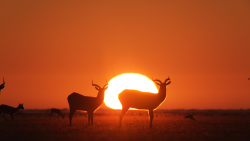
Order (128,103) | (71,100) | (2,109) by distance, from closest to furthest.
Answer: (128,103) → (71,100) → (2,109)

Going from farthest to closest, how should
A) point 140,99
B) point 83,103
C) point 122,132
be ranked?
point 83,103
point 140,99
point 122,132

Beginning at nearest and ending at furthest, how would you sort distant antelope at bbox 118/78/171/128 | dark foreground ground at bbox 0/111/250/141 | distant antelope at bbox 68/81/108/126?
dark foreground ground at bbox 0/111/250/141
distant antelope at bbox 118/78/171/128
distant antelope at bbox 68/81/108/126

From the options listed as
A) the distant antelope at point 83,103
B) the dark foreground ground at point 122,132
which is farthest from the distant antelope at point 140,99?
the distant antelope at point 83,103

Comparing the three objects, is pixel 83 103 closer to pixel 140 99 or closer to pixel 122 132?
pixel 140 99

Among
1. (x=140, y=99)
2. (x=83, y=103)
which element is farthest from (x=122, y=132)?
(x=83, y=103)

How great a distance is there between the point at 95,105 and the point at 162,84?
6747mm

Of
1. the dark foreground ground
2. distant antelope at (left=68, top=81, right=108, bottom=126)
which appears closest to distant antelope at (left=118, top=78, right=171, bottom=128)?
the dark foreground ground

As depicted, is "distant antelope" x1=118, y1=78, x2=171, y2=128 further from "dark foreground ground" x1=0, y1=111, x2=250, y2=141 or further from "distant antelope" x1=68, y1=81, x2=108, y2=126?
"distant antelope" x1=68, y1=81, x2=108, y2=126

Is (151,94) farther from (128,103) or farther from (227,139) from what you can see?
(227,139)

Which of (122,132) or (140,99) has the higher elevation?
(140,99)

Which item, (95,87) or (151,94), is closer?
(151,94)

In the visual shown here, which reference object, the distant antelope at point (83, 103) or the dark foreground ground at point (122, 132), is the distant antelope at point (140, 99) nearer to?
the dark foreground ground at point (122, 132)

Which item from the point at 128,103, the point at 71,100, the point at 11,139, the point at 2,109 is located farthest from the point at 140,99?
the point at 2,109

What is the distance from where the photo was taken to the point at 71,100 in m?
23.6
